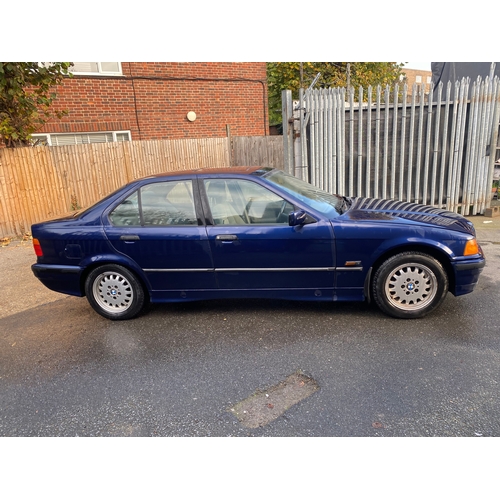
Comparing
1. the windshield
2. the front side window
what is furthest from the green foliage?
the front side window

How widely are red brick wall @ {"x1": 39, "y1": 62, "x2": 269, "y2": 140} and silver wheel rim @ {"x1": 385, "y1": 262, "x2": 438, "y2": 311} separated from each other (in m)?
8.85

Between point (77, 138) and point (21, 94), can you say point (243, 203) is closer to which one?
point (21, 94)

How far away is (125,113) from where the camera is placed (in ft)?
34.2

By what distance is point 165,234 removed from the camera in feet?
12.8

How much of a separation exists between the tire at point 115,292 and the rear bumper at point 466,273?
3143 mm

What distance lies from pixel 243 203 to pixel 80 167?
6.01m

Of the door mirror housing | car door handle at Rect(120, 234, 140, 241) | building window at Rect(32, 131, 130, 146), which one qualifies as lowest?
car door handle at Rect(120, 234, 140, 241)

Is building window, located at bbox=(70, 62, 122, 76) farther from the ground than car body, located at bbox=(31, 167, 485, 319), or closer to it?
farther from the ground

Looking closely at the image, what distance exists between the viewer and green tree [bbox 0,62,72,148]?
6.77 meters

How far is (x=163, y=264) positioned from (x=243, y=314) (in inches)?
39.9

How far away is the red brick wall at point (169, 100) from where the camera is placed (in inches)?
391

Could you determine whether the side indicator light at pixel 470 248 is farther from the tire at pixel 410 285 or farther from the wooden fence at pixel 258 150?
the wooden fence at pixel 258 150

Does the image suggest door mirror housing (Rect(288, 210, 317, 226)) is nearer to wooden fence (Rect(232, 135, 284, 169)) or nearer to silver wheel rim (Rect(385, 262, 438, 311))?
silver wheel rim (Rect(385, 262, 438, 311))

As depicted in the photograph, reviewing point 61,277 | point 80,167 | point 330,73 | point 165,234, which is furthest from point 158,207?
point 330,73
